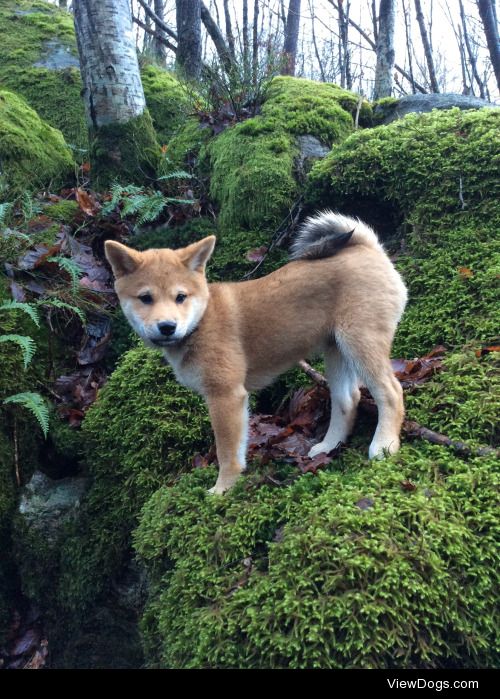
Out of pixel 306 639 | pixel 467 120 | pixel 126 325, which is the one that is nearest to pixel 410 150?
pixel 467 120

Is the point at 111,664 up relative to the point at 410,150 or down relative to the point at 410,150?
down

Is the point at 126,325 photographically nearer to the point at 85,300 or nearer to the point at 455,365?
the point at 85,300

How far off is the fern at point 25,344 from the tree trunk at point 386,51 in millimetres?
9547

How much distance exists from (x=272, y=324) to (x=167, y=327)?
799 millimetres

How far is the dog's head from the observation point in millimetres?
3801

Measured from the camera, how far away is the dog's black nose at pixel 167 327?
372 centimetres

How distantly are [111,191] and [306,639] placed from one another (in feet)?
18.4

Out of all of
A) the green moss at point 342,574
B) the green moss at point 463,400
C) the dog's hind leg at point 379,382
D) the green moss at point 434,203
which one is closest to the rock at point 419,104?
the green moss at point 434,203

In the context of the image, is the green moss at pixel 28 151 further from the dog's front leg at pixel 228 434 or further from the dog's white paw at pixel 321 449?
the dog's white paw at pixel 321 449

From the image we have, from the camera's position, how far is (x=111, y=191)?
264 inches

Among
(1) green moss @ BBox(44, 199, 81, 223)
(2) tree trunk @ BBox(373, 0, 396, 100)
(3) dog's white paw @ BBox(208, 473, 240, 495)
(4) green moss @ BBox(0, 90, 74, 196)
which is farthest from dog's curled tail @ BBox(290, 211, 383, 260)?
(2) tree trunk @ BBox(373, 0, 396, 100)

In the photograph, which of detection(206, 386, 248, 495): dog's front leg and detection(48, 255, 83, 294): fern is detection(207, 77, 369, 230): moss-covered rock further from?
detection(206, 386, 248, 495): dog's front leg
